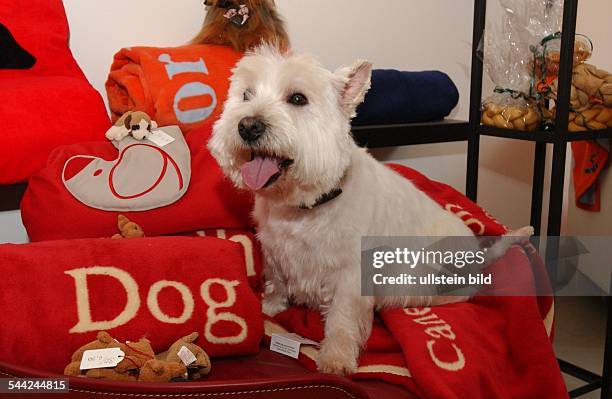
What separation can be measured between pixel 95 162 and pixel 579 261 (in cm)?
190

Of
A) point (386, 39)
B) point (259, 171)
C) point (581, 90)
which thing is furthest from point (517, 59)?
point (259, 171)

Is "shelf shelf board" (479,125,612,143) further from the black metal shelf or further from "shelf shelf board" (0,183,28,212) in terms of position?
"shelf shelf board" (0,183,28,212)

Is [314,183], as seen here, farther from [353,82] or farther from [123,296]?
[123,296]

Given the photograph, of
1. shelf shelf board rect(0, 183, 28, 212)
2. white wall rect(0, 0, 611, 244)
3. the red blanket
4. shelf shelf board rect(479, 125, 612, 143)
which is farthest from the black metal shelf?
shelf shelf board rect(0, 183, 28, 212)

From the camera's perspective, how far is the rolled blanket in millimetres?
1913

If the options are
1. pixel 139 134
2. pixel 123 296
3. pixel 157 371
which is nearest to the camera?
pixel 157 371

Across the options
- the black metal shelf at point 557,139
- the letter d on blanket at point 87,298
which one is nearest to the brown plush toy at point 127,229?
the letter d on blanket at point 87,298

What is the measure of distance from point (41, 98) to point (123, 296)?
1.95 ft

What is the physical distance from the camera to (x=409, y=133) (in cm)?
196

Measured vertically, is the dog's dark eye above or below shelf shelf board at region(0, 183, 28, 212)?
above

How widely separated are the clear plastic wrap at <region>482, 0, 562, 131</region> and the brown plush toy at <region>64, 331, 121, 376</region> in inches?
52.4

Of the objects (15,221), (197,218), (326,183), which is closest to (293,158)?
(326,183)

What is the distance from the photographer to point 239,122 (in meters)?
1.20

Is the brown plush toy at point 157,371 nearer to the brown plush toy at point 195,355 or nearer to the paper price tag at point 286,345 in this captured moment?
the brown plush toy at point 195,355
